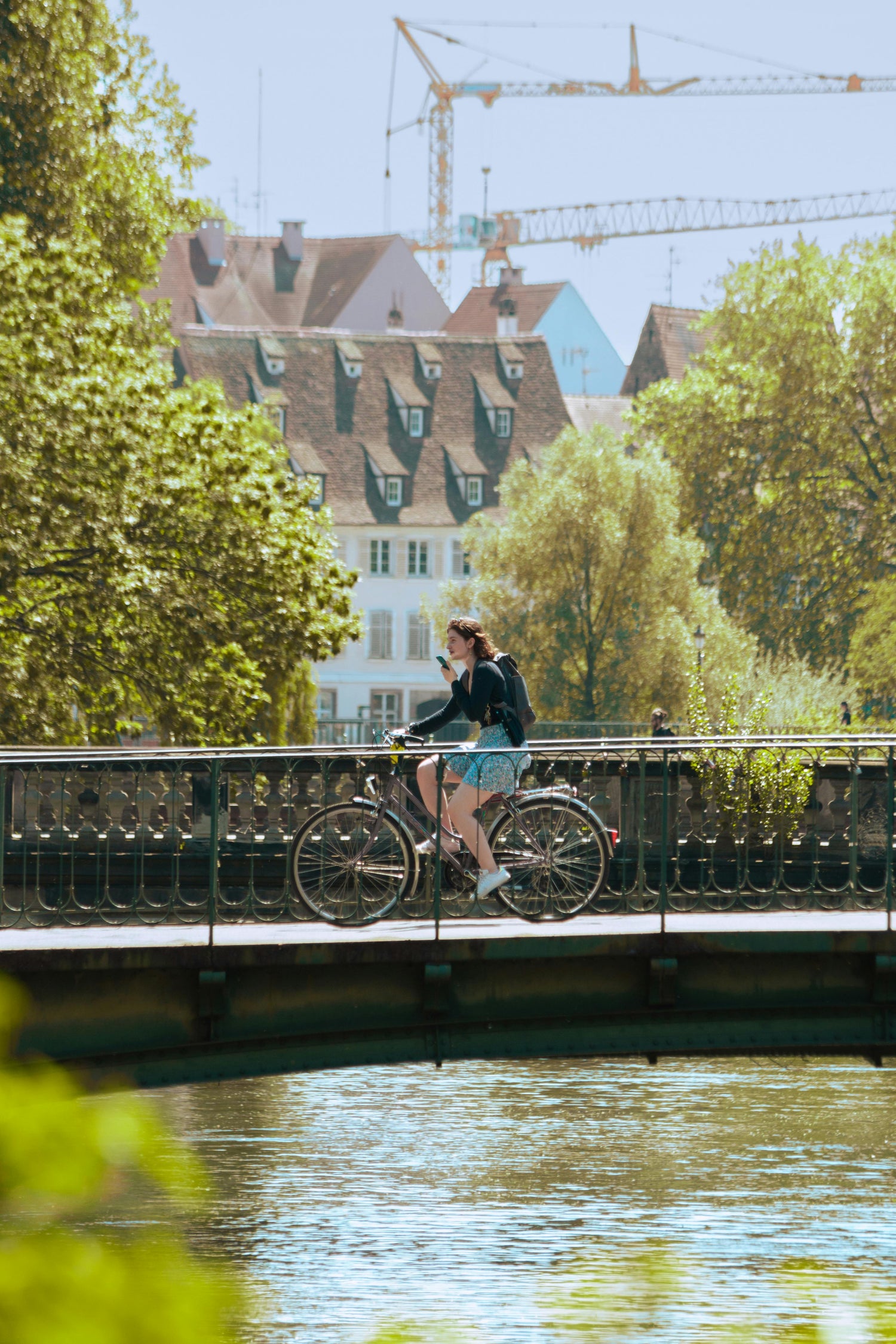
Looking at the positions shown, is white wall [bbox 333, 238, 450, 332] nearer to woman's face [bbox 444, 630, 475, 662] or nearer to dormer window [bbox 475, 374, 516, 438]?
dormer window [bbox 475, 374, 516, 438]

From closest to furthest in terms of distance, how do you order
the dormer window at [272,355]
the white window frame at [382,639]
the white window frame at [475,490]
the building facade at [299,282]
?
1. the dormer window at [272,355]
2. the white window frame at [382,639]
3. the white window frame at [475,490]
4. the building facade at [299,282]

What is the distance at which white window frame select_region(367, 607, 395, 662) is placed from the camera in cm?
7062

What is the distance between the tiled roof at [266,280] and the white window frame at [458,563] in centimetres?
1690

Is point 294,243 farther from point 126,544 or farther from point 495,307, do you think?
point 126,544

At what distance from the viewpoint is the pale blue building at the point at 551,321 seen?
91.1m

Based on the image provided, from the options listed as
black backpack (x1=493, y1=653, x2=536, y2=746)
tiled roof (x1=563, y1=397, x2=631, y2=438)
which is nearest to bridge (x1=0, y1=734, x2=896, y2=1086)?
black backpack (x1=493, y1=653, x2=536, y2=746)

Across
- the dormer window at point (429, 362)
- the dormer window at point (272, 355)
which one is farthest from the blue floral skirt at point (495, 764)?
the dormer window at point (429, 362)

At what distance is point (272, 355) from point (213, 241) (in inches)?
653

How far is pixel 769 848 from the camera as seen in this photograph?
12.0 m

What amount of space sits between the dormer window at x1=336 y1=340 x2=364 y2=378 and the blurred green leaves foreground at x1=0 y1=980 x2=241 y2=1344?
70711 millimetres

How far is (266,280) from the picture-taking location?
88250 millimetres

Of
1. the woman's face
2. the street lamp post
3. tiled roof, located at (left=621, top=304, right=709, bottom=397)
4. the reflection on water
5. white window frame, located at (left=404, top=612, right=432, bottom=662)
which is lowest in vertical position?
the reflection on water

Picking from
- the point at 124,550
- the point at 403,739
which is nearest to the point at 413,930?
the point at 403,739

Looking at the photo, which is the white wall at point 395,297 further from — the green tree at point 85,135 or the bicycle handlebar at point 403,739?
the bicycle handlebar at point 403,739
